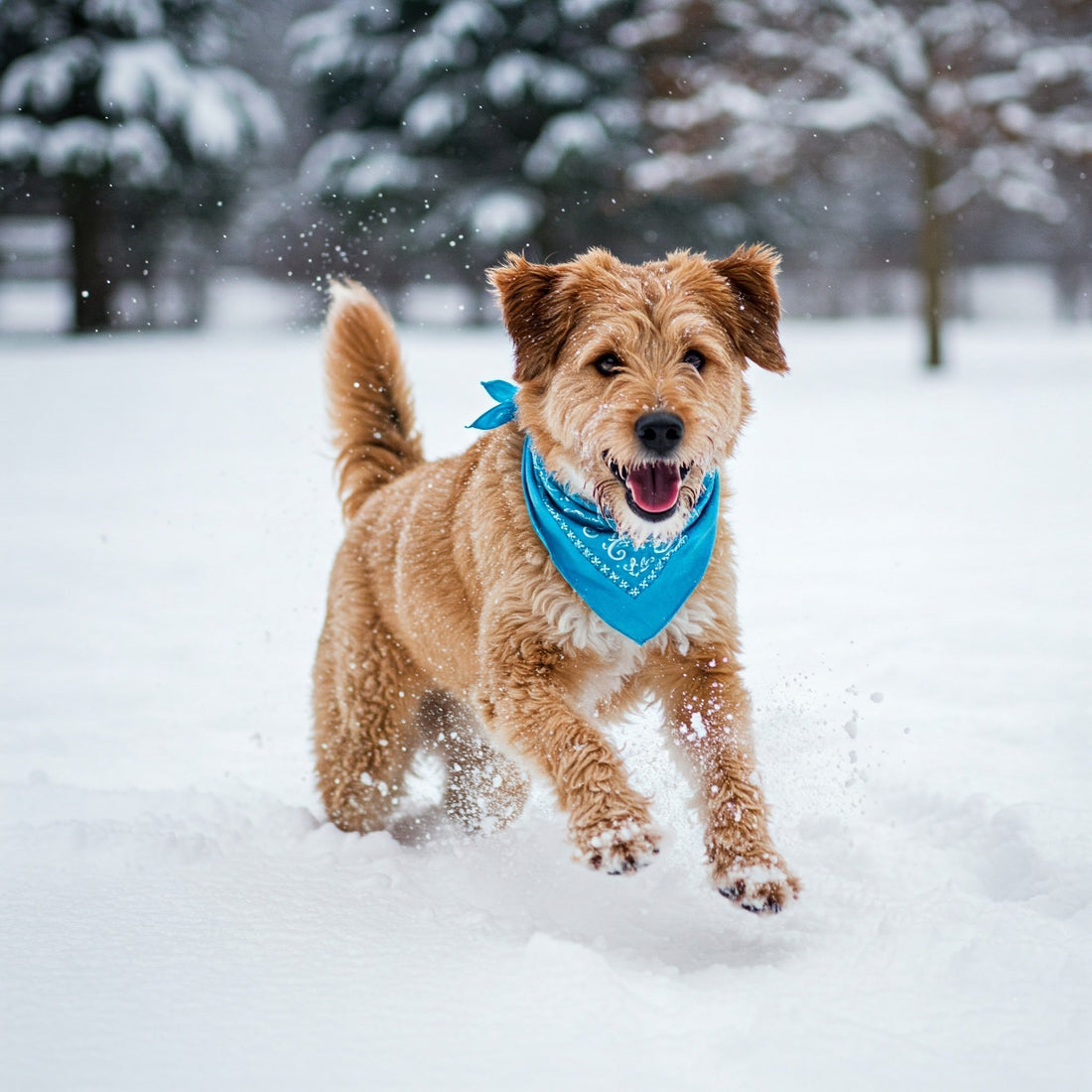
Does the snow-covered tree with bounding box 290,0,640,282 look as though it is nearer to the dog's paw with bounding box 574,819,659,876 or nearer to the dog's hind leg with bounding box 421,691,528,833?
the dog's hind leg with bounding box 421,691,528,833

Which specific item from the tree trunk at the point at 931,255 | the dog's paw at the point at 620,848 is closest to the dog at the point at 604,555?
the dog's paw at the point at 620,848

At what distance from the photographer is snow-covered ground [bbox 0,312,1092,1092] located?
2.26 m

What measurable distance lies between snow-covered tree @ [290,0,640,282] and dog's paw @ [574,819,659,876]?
2138 cm

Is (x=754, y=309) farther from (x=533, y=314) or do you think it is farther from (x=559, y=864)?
(x=559, y=864)

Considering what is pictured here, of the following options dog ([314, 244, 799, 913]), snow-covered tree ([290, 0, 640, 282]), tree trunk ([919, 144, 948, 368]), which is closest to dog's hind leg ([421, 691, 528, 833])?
dog ([314, 244, 799, 913])

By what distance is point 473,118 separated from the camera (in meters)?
23.5

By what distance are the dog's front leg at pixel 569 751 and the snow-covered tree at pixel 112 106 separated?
2071 centimetres

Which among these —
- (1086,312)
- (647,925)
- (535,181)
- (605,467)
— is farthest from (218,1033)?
(1086,312)

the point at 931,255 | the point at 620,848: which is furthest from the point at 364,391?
the point at 931,255

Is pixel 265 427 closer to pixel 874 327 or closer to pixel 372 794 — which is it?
pixel 372 794

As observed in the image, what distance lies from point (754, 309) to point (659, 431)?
742mm

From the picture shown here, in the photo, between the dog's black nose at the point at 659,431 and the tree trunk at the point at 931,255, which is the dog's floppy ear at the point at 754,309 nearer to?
the dog's black nose at the point at 659,431

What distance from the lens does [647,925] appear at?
3.08 metres

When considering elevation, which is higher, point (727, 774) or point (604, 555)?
point (604, 555)
